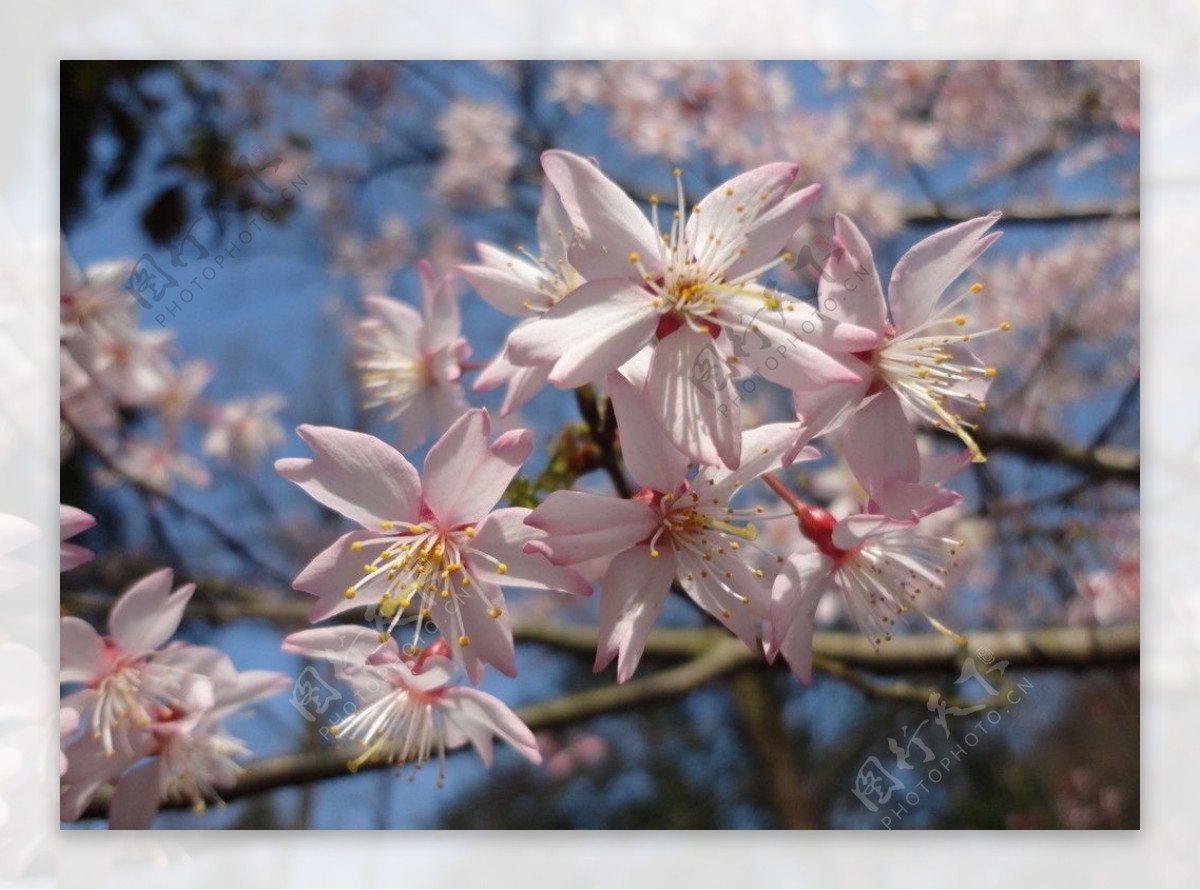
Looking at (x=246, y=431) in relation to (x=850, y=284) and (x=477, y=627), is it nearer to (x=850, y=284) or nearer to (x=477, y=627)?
(x=477, y=627)

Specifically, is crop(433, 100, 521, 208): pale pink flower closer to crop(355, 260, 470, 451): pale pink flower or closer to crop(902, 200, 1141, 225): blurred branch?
crop(355, 260, 470, 451): pale pink flower

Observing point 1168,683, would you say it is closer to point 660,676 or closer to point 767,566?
point 767,566

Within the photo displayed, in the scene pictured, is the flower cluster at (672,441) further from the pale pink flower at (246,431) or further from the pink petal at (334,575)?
the pale pink flower at (246,431)

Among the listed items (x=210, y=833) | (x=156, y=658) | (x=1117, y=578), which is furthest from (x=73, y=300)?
(x=1117, y=578)

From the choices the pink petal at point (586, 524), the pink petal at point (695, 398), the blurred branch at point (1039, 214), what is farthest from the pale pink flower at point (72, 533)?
the blurred branch at point (1039, 214)

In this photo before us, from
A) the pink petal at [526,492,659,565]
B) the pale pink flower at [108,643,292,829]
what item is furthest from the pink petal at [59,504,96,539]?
the pink petal at [526,492,659,565]

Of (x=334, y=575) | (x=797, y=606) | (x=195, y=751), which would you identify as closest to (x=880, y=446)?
(x=797, y=606)
